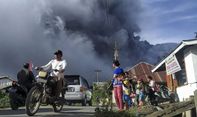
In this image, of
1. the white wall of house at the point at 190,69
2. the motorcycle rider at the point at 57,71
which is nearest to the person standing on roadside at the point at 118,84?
the motorcycle rider at the point at 57,71

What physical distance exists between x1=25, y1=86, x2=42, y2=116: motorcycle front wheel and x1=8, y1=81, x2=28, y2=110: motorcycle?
4168 millimetres

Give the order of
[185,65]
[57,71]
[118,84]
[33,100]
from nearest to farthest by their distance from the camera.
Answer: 1. [33,100]
2. [57,71]
3. [118,84]
4. [185,65]

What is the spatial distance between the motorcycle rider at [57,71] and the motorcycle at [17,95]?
3.42 meters

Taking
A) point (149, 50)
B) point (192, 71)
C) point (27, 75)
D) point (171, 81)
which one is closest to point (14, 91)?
point (27, 75)

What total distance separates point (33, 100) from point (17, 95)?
4.55m

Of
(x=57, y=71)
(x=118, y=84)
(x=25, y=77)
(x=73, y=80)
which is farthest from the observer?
(x=73, y=80)

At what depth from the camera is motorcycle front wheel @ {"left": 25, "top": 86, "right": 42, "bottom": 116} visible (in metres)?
12.1

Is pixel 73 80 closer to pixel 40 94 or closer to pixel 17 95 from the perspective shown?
pixel 17 95

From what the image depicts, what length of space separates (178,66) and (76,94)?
6184mm

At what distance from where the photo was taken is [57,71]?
13.1m

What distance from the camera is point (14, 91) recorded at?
1670 cm

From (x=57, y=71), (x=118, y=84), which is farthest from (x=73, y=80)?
(x=57, y=71)

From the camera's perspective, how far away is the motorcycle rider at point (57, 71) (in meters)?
12.9

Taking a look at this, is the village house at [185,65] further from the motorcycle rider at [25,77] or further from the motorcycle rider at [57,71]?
the motorcycle rider at [57,71]
